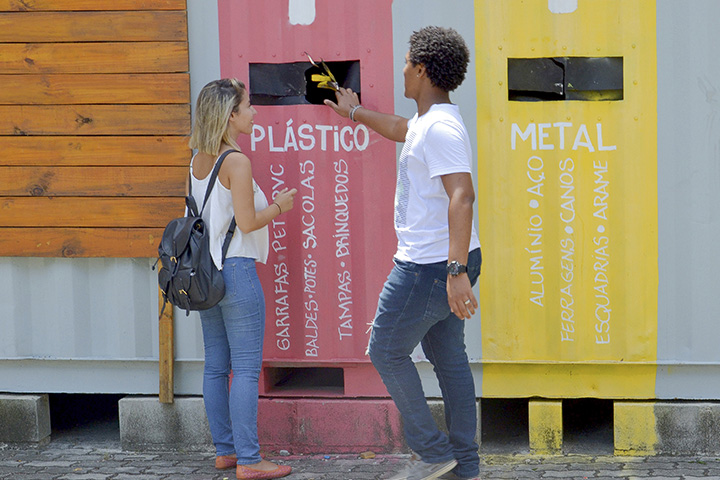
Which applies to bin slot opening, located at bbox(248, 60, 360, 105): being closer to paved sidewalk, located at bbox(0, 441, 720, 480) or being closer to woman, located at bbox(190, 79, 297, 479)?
woman, located at bbox(190, 79, 297, 479)

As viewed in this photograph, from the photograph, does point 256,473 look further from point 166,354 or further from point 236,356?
point 166,354

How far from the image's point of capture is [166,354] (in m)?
4.83

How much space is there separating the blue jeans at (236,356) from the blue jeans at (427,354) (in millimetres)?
713

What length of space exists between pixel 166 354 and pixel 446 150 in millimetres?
2104

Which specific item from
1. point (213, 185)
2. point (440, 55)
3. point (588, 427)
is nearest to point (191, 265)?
point (213, 185)

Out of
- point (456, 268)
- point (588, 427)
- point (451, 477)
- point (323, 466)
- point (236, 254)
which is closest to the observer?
point (456, 268)

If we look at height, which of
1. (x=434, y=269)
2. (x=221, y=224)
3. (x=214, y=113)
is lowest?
(x=434, y=269)

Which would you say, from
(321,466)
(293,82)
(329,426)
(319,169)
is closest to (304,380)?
(329,426)

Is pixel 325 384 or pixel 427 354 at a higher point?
pixel 427 354

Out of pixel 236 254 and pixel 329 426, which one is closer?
pixel 236 254

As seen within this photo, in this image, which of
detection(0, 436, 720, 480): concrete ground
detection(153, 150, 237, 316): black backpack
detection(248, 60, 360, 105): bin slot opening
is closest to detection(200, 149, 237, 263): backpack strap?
detection(153, 150, 237, 316): black backpack

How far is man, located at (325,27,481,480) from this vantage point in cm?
357

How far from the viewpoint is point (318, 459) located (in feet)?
15.4

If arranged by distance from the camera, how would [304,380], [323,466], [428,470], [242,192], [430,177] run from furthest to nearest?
[304,380] < [323,466] < [242,192] < [428,470] < [430,177]
